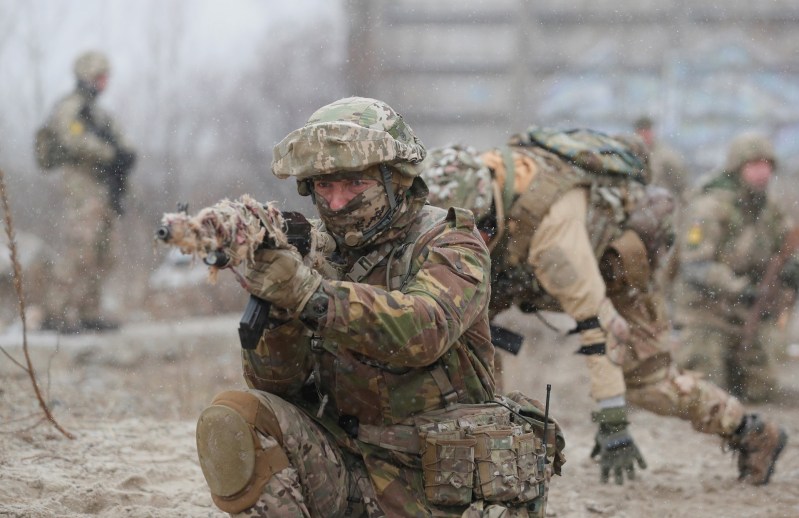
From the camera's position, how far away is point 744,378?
9477mm

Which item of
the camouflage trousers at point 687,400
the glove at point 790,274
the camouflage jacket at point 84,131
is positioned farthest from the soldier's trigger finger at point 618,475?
the camouflage jacket at point 84,131

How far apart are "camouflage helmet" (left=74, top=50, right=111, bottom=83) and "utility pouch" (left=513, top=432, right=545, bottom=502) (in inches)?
289

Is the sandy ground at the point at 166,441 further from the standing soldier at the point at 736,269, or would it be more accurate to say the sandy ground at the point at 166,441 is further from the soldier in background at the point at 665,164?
the soldier in background at the point at 665,164

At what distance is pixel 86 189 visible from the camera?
33.0 feet

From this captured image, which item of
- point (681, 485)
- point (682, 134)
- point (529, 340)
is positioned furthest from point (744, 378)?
point (682, 134)

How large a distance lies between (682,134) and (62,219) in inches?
363

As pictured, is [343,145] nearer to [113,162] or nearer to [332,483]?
[332,483]

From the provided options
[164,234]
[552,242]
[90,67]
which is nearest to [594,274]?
[552,242]

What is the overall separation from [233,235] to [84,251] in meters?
7.35

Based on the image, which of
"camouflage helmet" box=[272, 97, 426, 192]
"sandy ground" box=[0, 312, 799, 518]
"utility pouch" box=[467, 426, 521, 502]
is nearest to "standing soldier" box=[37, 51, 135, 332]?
"sandy ground" box=[0, 312, 799, 518]

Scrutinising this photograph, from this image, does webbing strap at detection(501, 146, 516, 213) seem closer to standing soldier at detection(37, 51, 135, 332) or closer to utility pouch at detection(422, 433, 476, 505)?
utility pouch at detection(422, 433, 476, 505)

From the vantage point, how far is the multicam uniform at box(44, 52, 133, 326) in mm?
10031

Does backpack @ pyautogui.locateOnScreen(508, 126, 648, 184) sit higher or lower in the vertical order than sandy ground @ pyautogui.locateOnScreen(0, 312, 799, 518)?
higher

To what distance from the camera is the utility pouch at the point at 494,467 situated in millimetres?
3693
